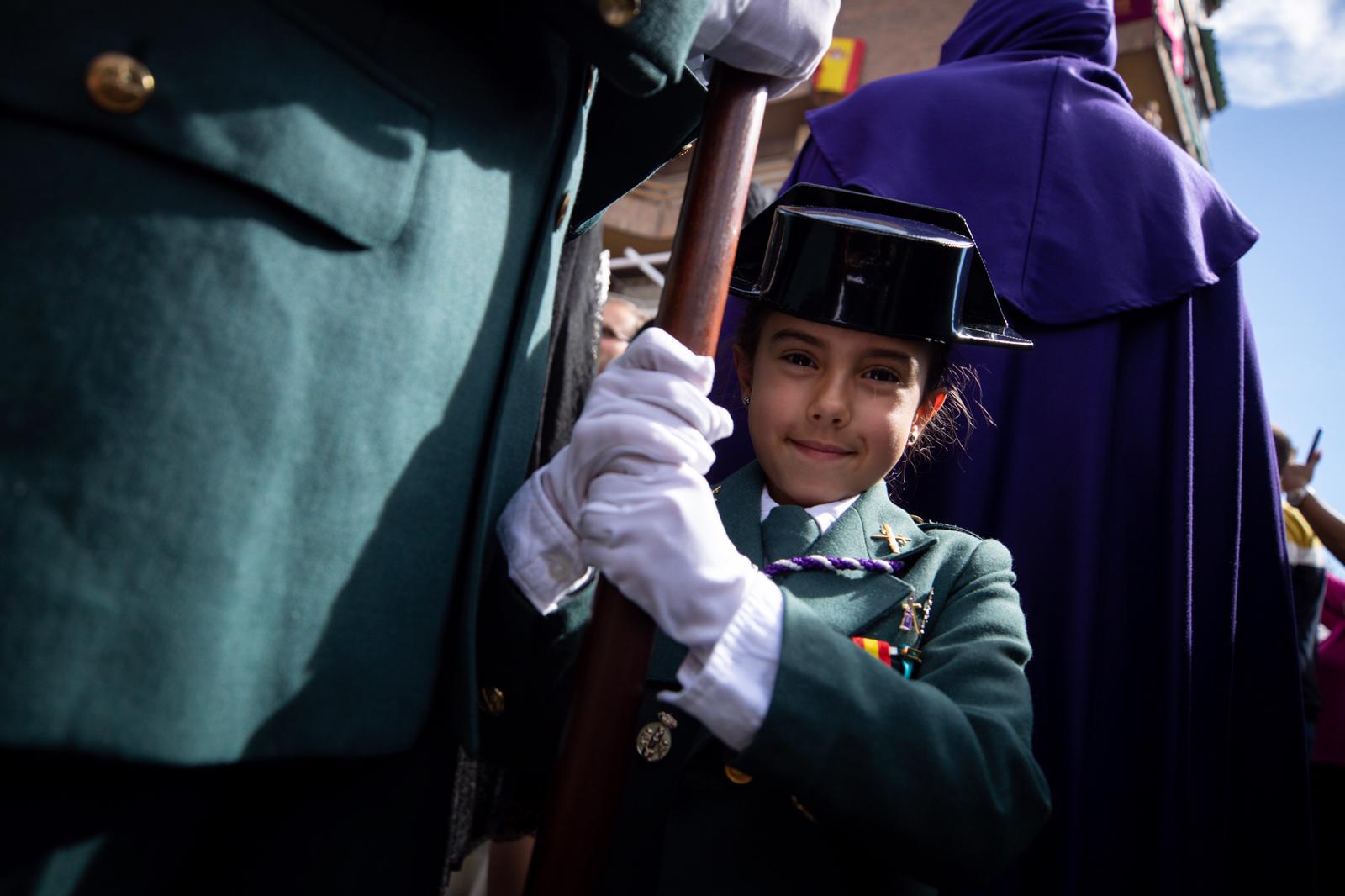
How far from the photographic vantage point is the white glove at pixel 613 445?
958 millimetres

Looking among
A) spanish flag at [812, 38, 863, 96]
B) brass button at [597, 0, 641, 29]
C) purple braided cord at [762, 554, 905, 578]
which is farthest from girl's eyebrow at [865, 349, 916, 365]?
spanish flag at [812, 38, 863, 96]

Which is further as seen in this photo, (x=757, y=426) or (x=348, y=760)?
(x=757, y=426)

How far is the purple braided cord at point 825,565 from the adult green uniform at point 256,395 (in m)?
0.46

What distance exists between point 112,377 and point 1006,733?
882 millimetres

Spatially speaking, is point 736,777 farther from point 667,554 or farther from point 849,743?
point 667,554

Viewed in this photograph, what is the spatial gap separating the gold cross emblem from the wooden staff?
1.47 ft

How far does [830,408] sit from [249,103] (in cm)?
85

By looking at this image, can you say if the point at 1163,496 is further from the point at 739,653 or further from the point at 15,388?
the point at 15,388

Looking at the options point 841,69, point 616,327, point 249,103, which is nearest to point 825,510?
point 249,103

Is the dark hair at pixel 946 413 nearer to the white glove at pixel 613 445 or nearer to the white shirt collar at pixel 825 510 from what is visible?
the white shirt collar at pixel 825 510

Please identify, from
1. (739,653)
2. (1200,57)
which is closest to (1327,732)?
(739,653)

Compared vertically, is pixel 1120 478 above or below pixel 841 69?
below

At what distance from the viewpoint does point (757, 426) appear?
1423mm

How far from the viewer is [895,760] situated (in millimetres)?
938
